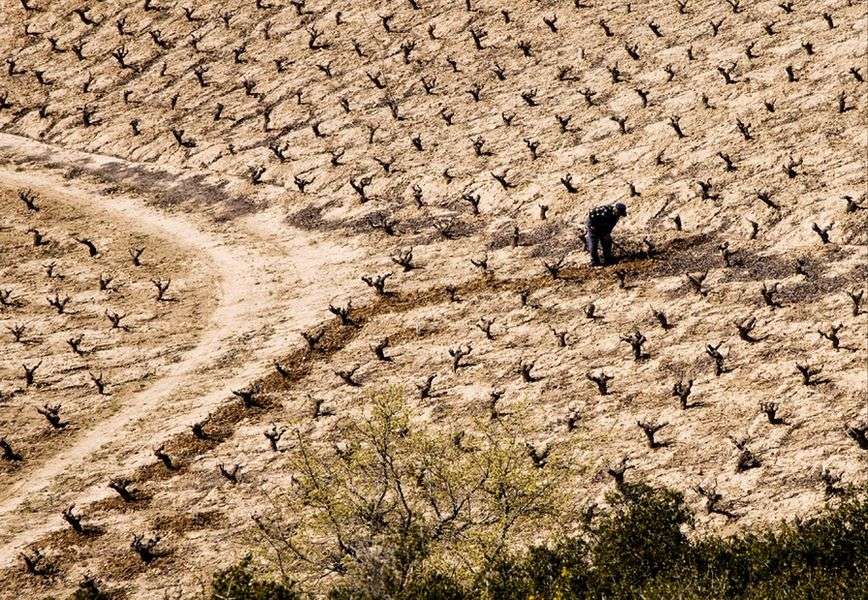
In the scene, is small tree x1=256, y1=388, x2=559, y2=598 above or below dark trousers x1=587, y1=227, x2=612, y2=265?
below

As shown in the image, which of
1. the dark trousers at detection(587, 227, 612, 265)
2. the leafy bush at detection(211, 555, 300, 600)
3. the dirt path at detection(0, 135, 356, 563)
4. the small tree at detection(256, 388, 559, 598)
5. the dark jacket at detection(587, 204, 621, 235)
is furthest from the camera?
the dark trousers at detection(587, 227, 612, 265)

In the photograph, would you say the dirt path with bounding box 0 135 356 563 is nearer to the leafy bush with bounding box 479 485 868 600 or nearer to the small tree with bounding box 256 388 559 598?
the small tree with bounding box 256 388 559 598

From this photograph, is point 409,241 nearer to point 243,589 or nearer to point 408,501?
point 408,501

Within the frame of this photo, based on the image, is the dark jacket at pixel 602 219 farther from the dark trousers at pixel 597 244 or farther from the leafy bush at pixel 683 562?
the leafy bush at pixel 683 562

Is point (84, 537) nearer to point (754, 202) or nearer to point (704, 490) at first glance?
point (704, 490)

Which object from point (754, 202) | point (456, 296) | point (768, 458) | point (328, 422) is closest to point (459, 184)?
point (456, 296)

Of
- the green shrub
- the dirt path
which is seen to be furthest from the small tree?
the dirt path

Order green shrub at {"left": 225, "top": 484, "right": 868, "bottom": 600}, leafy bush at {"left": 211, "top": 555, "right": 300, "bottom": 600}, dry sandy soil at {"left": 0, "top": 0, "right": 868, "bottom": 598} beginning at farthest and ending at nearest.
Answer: dry sandy soil at {"left": 0, "top": 0, "right": 868, "bottom": 598}
leafy bush at {"left": 211, "top": 555, "right": 300, "bottom": 600}
green shrub at {"left": 225, "top": 484, "right": 868, "bottom": 600}
